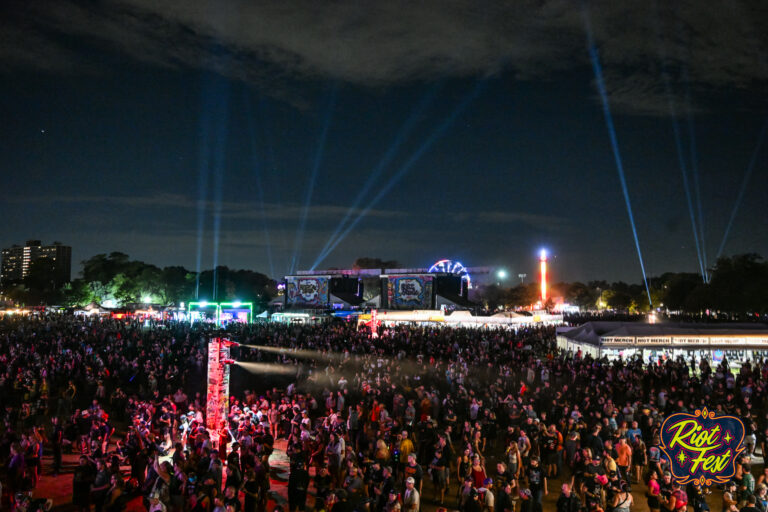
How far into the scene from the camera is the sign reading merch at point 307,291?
5581cm

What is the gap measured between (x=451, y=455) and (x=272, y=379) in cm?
1188

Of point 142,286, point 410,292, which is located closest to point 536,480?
point 410,292

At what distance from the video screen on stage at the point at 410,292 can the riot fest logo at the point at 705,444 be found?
147ft

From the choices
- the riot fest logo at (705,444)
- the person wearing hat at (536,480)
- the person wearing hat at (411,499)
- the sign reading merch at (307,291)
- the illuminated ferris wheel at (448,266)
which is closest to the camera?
the person wearing hat at (411,499)

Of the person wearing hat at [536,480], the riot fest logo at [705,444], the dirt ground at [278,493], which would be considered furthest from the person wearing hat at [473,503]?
the riot fest logo at [705,444]

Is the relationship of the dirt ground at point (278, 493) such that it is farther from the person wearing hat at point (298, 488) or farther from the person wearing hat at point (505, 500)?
the person wearing hat at point (505, 500)

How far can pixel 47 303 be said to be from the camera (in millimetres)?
95500

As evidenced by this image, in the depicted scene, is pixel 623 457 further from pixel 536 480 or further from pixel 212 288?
pixel 212 288

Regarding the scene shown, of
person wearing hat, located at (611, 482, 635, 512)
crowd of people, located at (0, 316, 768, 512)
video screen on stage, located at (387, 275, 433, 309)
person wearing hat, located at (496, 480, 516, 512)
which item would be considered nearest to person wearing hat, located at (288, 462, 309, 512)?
crowd of people, located at (0, 316, 768, 512)

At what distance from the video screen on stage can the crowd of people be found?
28140mm

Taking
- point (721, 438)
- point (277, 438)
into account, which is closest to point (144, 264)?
point (277, 438)

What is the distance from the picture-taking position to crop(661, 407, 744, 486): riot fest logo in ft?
26.0

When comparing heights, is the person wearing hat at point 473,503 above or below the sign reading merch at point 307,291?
below

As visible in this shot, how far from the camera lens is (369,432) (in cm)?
1146
